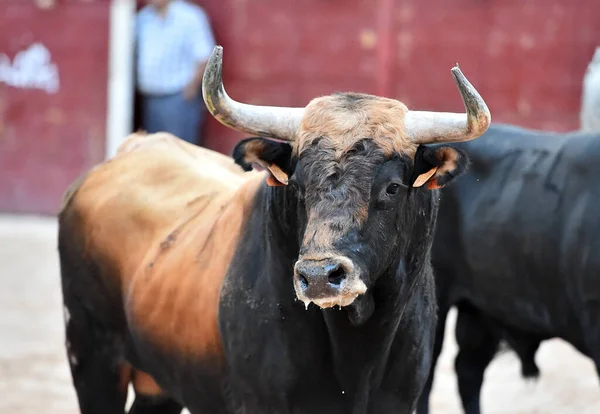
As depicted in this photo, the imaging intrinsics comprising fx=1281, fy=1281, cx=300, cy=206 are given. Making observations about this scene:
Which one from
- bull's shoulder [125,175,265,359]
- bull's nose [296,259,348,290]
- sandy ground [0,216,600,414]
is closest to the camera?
bull's nose [296,259,348,290]

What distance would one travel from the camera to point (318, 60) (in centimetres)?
996

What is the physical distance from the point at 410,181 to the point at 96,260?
1.44 m

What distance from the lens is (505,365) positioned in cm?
676

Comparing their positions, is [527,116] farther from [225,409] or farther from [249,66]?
[225,409]

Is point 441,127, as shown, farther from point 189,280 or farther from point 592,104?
point 592,104

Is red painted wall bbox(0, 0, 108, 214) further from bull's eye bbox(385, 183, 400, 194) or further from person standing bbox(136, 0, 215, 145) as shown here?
bull's eye bbox(385, 183, 400, 194)

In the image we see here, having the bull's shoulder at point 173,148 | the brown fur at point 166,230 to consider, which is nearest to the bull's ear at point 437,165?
the brown fur at point 166,230

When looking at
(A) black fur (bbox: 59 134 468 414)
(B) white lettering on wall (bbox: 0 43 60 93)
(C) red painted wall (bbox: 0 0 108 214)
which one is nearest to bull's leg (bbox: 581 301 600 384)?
(A) black fur (bbox: 59 134 468 414)

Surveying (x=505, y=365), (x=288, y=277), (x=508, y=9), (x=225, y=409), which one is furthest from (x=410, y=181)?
(x=508, y=9)

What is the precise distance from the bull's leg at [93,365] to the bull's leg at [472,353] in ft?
5.46

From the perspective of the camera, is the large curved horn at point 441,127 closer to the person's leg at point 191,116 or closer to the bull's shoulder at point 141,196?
the bull's shoulder at point 141,196

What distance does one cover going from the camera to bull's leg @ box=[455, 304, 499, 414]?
5.39m

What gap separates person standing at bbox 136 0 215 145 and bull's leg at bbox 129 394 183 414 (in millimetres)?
5262

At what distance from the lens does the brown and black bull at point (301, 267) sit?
3049mm
